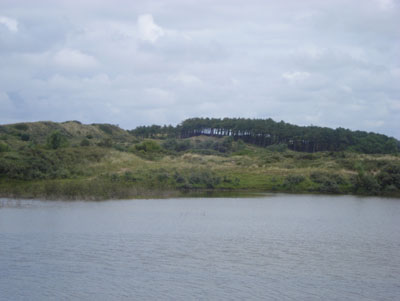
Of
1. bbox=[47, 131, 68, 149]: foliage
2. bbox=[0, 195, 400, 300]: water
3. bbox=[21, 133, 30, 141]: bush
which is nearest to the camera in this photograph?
bbox=[0, 195, 400, 300]: water

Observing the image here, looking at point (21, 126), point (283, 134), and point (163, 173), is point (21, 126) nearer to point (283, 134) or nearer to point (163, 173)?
point (283, 134)

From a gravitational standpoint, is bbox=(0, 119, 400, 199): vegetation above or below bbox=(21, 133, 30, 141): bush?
below

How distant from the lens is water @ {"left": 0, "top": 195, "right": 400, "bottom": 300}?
2294 cm

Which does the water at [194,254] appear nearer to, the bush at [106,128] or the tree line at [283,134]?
the tree line at [283,134]

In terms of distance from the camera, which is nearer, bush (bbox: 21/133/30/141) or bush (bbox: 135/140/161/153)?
bush (bbox: 135/140/161/153)

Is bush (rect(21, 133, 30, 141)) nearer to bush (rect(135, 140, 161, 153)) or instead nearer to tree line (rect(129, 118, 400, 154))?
bush (rect(135, 140, 161, 153))

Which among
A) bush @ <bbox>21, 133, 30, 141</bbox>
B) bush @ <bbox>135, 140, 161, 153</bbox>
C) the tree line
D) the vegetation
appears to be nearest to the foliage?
the vegetation

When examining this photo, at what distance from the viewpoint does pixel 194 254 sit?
2970 cm

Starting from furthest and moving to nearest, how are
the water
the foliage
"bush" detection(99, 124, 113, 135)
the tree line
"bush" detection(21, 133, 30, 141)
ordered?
1. "bush" detection(99, 124, 113, 135)
2. the tree line
3. "bush" detection(21, 133, 30, 141)
4. the foliage
5. the water

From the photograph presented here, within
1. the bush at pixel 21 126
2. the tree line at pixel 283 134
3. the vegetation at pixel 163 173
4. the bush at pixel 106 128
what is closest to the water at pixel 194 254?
the vegetation at pixel 163 173

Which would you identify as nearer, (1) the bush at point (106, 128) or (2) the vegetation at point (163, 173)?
(2) the vegetation at point (163, 173)

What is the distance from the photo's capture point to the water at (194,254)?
2294 centimetres

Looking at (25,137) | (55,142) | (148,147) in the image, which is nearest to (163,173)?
(55,142)

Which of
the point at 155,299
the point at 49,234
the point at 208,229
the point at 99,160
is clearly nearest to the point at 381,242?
the point at 208,229
